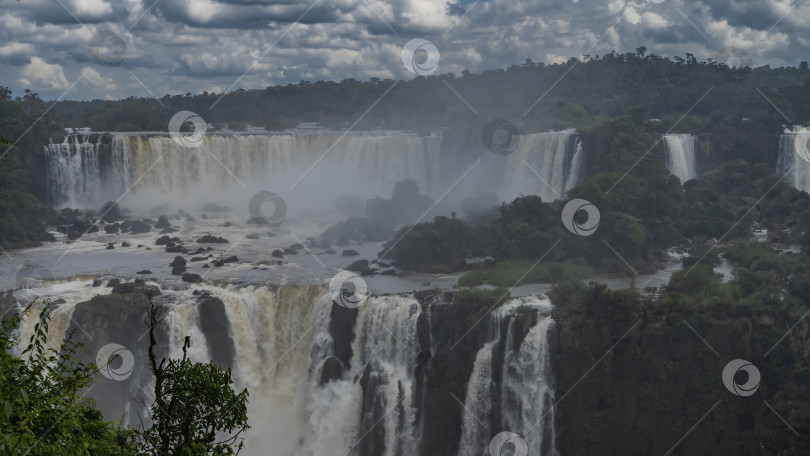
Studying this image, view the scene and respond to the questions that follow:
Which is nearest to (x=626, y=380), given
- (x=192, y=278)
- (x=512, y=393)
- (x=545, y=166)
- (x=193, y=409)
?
(x=512, y=393)

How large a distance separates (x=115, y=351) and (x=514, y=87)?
52.4 meters

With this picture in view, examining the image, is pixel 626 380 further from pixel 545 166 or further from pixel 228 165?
pixel 228 165

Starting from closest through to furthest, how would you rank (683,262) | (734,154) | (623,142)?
(683,262) < (623,142) < (734,154)

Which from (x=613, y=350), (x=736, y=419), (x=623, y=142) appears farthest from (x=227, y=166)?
(x=736, y=419)

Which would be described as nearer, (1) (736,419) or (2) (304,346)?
(1) (736,419)

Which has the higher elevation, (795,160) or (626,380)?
(795,160)

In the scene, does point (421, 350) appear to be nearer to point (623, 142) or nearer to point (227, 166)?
point (623, 142)

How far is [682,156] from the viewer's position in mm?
49312

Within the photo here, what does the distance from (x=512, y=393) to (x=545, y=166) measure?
22.8 m

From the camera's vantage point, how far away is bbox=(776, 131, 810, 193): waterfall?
1925 inches

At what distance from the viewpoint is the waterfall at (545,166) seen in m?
48.4

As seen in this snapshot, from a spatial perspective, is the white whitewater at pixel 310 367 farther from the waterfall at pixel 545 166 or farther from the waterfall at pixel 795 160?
the waterfall at pixel 795 160

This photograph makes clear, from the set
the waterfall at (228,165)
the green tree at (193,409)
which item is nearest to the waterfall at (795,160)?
the waterfall at (228,165)

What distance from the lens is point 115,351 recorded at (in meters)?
30.8
